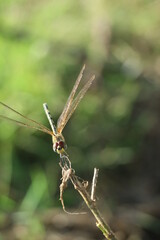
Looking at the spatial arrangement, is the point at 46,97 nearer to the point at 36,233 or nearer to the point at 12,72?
the point at 12,72

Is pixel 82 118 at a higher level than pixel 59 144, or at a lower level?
lower

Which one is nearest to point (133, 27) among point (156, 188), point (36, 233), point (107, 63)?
point (107, 63)

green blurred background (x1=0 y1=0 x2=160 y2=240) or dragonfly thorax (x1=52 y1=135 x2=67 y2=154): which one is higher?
dragonfly thorax (x1=52 y1=135 x2=67 y2=154)

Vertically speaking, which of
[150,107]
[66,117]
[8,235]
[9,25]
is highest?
[66,117]

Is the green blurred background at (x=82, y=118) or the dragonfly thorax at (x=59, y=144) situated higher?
the dragonfly thorax at (x=59, y=144)

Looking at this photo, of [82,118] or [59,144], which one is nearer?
[59,144]

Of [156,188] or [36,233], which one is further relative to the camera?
[156,188]

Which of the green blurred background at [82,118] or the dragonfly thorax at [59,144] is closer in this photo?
the dragonfly thorax at [59,144]

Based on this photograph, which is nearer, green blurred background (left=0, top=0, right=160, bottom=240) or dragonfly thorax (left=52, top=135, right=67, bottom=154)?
dragonfly thorax (left=52, top=135, right=67, bottom=154)
